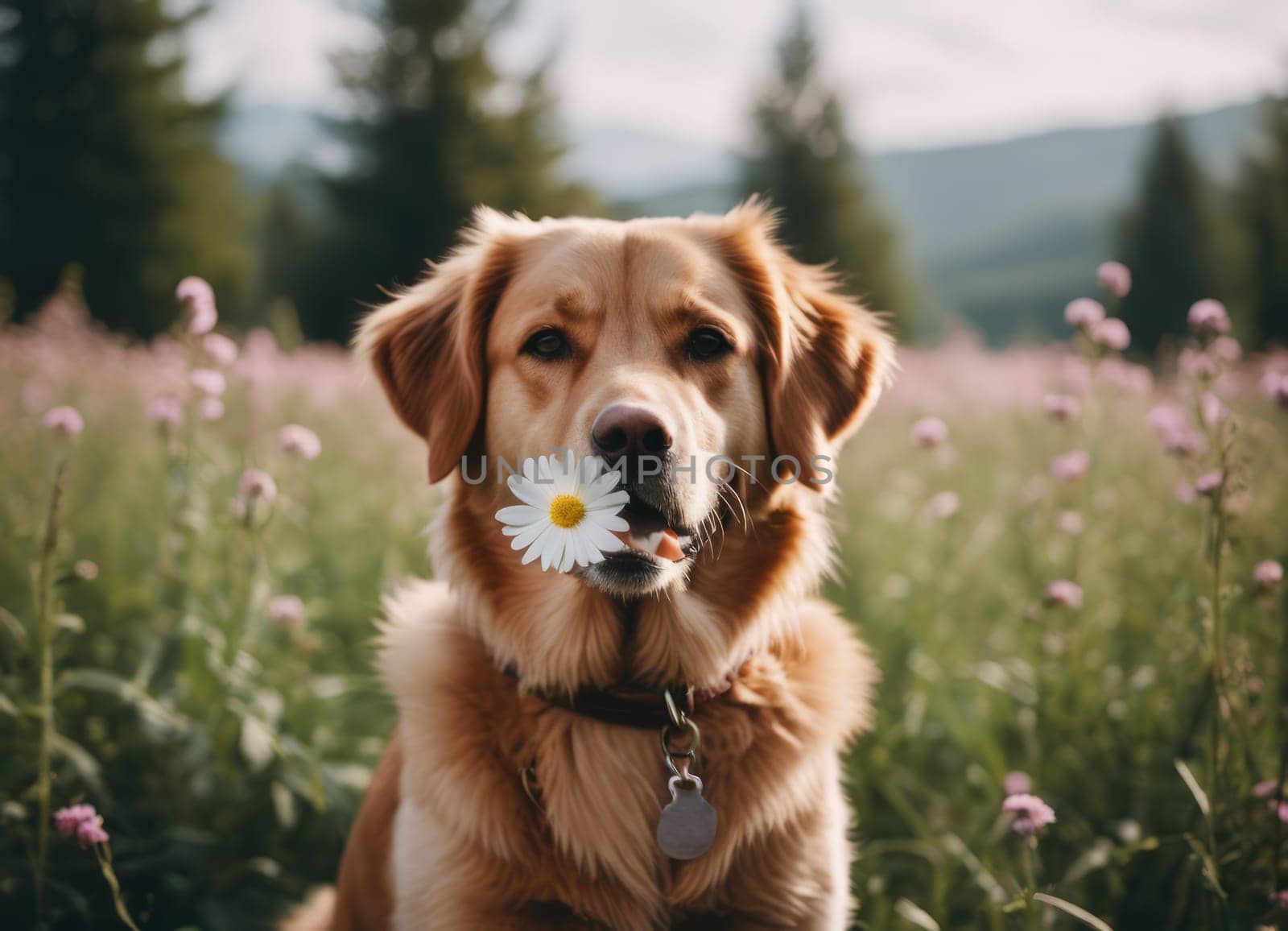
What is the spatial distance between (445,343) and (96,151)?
1915 centimetres

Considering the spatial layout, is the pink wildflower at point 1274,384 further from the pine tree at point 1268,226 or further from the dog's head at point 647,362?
the pine tree at point 1268,226

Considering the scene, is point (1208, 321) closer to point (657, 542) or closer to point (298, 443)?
point (657, 542)

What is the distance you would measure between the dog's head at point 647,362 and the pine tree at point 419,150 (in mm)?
16896

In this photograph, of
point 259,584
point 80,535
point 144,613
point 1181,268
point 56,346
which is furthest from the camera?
point 1181,268

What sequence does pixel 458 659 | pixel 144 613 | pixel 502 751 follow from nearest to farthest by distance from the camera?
pixel 502 751
pixel 458 659
pixel 144 613

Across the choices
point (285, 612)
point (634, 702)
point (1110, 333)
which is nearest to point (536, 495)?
point (634, 702)

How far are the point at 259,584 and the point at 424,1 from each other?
19.7 meters

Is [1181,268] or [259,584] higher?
[1181,268]

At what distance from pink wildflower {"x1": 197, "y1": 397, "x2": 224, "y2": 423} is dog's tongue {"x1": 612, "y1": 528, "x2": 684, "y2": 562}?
4.91ft

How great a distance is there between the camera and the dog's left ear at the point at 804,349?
7.46ft

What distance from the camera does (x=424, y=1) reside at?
18.5 m

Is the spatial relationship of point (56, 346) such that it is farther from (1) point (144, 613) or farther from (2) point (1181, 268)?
(2) point (1181, 268)

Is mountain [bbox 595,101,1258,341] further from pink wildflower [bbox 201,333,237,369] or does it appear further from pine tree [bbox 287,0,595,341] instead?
pink wildflower [bbox 201,333,237,369]

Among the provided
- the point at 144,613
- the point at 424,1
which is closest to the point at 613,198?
the point at 424,1
